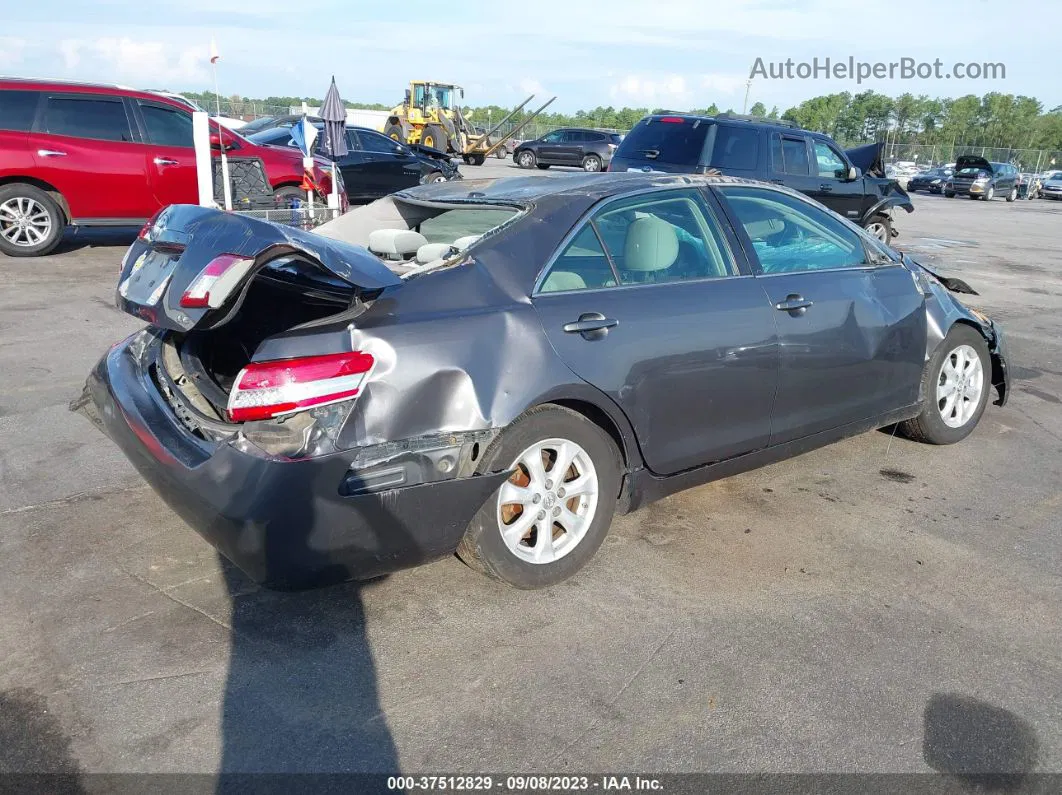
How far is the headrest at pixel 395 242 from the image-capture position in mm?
4102

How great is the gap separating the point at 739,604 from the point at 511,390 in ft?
4.08

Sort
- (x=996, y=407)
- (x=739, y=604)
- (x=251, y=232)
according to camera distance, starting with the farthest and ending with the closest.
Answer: (x=996, y=407) → (x=739, y=604) → (x=251, y=232)

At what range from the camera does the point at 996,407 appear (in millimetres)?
6145

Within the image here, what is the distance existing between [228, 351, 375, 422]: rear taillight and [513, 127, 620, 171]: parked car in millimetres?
29308

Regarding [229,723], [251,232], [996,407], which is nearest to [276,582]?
[229,723]

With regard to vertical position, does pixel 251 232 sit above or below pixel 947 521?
above

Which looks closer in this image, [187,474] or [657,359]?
[187,474]

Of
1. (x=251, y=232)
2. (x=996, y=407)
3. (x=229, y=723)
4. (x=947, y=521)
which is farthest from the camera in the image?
(x=996, y=407)

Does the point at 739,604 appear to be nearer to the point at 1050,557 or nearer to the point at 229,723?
the point at 1050,557

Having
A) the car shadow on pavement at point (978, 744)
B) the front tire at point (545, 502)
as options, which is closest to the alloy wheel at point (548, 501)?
the front tire at point (545, 502)

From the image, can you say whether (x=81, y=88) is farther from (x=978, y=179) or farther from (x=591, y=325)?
(x=978, y=179)

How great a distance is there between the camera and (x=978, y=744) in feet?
8.84

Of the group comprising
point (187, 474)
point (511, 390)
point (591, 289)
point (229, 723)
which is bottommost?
point (229, 723)

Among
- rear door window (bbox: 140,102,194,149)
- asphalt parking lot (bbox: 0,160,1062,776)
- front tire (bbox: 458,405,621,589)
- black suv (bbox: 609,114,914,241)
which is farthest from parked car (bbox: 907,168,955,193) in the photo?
front tire (bbox: 458,405,621,589)
